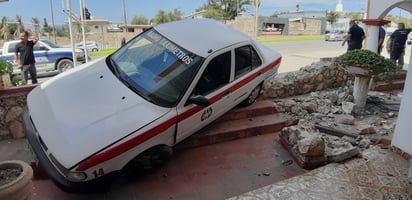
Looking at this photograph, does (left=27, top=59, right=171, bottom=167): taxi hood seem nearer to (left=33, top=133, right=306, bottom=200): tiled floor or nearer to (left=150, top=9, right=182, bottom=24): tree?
(left=33, top=133, right=306, bottom=200): tiled floor

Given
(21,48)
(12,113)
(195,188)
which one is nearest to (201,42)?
(195,188)

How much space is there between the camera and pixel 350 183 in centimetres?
364

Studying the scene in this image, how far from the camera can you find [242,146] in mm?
4809

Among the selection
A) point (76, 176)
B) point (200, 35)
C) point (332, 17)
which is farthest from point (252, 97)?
point (332, 17)

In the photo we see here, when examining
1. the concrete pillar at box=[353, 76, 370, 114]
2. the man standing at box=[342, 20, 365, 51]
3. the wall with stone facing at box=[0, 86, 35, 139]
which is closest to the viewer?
the wall with stone facing at box=[0, 86, 35, 139]

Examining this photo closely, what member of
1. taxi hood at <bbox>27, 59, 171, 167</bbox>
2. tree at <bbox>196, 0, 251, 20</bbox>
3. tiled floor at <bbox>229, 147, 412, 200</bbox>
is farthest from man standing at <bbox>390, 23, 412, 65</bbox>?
tree at <bbox>196, 0, 251, 20</bbox>

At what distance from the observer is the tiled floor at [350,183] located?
339 centimetres

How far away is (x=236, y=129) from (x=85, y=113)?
2.56m

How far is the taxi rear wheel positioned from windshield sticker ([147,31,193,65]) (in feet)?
4.04

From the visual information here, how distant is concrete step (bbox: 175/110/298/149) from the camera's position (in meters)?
4.71

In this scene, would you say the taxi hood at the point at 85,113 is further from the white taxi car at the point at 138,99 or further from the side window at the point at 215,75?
the side window at the point at 215,75

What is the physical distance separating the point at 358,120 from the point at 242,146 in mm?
2518

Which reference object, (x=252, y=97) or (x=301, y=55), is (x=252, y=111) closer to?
(x=252, y=97)

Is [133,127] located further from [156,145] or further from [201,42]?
[201,42]
